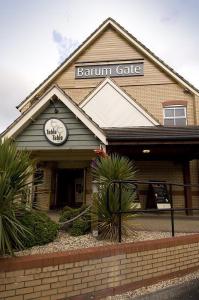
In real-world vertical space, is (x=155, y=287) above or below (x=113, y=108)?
below

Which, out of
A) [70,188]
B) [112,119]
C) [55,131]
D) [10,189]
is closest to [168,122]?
[112,119]

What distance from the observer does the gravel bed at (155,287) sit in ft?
17.2

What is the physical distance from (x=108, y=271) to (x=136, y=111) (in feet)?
30.8

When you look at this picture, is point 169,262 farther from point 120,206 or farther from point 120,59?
point 120,59

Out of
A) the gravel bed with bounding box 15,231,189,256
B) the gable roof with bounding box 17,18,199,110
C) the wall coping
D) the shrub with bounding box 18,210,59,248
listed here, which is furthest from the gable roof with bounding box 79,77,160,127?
the shrub with bounding box 18,210,59,248

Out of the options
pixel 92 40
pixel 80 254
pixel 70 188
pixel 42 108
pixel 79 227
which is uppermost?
pixel 92 40

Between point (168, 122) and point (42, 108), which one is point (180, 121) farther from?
point (42, 108)

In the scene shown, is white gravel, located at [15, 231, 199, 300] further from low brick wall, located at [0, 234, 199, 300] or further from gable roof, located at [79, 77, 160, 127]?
gable roof, located at [79, 77, 160, 127]

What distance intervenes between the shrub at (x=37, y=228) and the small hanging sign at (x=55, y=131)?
3.42 meters

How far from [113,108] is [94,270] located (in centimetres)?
990

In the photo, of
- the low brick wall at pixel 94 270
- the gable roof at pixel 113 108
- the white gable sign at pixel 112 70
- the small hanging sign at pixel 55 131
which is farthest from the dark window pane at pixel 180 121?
the low brick wall at pixel 94 270

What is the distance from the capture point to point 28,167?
5438 millimetres

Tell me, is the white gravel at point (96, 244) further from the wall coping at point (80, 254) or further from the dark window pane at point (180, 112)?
the dark window pane at point (180, 112)

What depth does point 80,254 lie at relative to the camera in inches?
197
